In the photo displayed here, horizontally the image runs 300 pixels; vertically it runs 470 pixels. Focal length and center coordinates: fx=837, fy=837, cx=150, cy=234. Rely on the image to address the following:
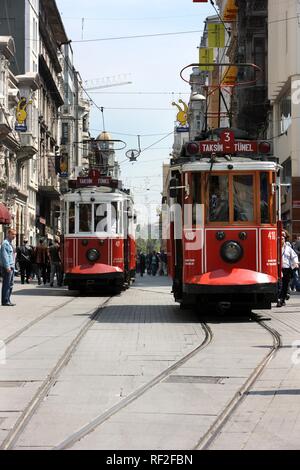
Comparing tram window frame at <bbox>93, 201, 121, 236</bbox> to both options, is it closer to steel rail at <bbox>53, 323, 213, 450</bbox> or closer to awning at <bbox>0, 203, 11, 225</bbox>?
steel rail at <bbox>53, 323, 213, 450</bbox>

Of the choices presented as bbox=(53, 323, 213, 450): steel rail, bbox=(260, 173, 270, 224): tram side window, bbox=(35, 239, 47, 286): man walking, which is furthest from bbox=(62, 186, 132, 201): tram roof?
bbox=(53, 323, 213, 450): steel rail

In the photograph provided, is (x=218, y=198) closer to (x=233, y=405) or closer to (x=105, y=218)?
(x=233, y=405)

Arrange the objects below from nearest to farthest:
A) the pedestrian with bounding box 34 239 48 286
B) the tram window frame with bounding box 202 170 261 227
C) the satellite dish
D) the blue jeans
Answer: the tram window frame with bounding box 202 170 261 227, the blue jeans, the pedestrian with bounding box 34 239 48 286, the satellite dish

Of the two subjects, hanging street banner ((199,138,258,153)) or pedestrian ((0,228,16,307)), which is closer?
hanging street banner ((199,138,258,153))

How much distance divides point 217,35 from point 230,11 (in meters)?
3.54

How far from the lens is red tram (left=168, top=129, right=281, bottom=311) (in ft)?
51.2

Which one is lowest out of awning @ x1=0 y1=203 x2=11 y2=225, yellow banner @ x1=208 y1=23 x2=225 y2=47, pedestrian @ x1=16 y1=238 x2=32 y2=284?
pedestrian @ x1=16 y1=238 x2=32 y2=284

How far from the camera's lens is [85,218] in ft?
78.8

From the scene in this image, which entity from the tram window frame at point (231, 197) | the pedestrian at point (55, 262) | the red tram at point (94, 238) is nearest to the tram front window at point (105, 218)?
the red tram at point (94, 238)

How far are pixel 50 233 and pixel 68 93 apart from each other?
2666 centimetres

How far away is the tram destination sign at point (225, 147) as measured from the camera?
16.0 metres


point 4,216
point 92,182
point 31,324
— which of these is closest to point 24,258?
point 4,216
